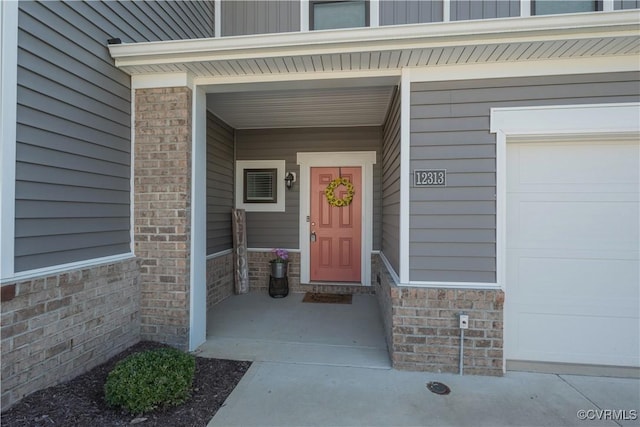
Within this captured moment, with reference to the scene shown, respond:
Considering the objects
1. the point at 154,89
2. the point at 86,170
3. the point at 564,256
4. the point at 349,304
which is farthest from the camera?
the point at 349,304

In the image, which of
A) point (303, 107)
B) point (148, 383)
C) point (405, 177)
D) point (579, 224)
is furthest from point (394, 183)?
point (148, 383)

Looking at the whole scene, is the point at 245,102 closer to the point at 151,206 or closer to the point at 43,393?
the point at 151,206

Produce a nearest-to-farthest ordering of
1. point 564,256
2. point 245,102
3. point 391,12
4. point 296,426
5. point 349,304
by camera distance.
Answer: point 296,426 < point 564,256 < point 391,12 < point 245,102 < point 349,304

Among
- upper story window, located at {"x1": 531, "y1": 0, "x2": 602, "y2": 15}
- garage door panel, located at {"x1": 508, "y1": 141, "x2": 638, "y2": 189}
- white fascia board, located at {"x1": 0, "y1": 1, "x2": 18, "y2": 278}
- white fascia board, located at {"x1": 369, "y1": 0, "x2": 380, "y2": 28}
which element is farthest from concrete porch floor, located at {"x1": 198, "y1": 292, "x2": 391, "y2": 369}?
upper story window, located at {"x1": 531, "y1": 0, "x2": 602, "y2": 15}

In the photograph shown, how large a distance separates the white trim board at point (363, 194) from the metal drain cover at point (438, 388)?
2737mm

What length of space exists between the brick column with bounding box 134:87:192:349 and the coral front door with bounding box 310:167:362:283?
264 centimetres

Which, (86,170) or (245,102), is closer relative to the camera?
(86,170)

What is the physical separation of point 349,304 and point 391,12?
3871mm

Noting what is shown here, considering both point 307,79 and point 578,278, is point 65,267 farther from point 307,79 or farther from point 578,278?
point 578,278

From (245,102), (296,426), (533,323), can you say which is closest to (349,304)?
(533,323)

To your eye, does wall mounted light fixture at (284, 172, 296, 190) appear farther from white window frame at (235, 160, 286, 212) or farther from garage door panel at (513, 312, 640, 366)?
garage door panel at (513, 312, 640, 366)

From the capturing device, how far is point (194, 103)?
3.18 meters

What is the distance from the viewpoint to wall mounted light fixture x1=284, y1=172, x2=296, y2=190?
17.8ft

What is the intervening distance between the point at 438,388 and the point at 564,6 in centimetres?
408
